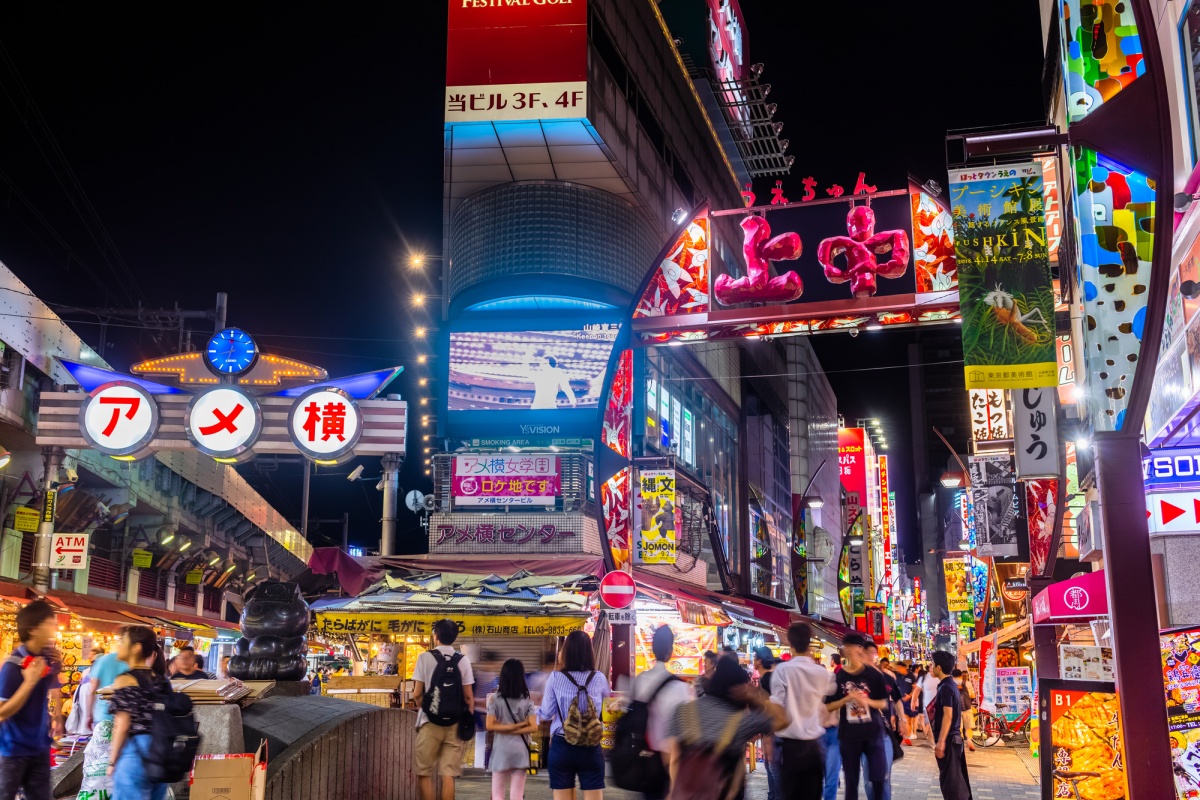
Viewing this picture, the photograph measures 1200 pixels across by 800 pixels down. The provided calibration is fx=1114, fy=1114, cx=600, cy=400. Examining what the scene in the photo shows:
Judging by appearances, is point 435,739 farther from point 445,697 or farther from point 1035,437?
point 1035,437

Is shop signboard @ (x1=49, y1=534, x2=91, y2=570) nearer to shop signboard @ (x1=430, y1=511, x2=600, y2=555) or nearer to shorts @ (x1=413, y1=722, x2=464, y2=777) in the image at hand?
shop signboard @ (x1=430, y1=511, x2=600, y2=555)

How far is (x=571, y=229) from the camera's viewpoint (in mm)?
27531

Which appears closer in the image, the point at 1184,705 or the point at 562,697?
the point at 1184,705

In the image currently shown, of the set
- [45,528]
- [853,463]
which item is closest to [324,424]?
[45,528]

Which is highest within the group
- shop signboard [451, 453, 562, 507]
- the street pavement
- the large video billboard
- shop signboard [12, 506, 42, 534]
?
the large video billboard

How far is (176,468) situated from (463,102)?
12092 millimetres

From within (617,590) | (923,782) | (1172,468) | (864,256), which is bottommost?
(923,782)

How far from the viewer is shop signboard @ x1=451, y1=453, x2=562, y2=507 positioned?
2545cm

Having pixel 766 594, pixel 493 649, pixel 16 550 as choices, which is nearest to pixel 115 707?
pixel 493 649

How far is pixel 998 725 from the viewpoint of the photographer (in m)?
24.5

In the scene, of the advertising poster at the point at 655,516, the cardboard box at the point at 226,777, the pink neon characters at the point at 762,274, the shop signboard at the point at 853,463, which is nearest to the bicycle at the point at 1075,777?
the cardboard box at the point at 226,777

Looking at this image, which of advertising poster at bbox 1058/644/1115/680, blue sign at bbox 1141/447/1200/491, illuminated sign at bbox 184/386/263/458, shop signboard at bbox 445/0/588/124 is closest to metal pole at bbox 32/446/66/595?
illuminated sign at bbox 184/386/263/458

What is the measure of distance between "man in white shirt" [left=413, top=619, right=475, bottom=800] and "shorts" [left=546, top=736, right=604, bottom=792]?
927mm

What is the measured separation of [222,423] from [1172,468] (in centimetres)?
1096
